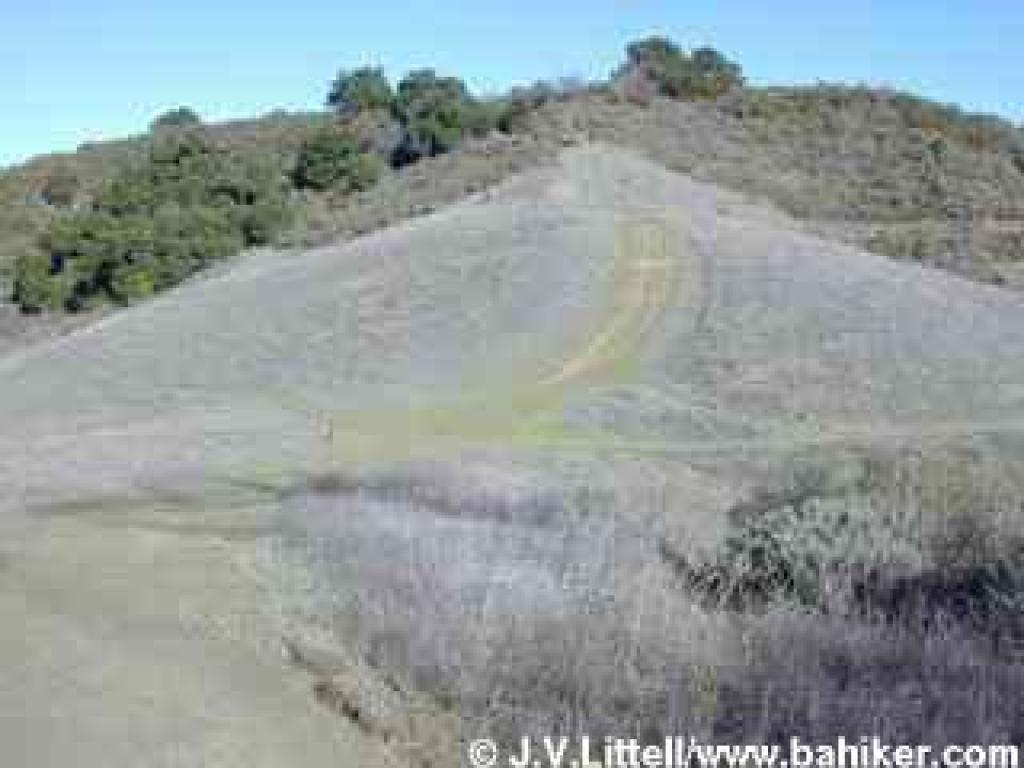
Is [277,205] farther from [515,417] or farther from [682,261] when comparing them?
[515,417]

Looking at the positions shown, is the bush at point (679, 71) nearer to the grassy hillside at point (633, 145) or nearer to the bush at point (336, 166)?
the grassy hillside at point (633, 145)

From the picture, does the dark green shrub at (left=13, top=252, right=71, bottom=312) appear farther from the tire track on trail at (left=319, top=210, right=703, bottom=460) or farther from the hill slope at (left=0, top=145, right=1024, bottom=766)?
the tire track on trail at (left=319, top=210, right=703, bottom=460)

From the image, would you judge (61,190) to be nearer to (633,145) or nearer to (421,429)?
(633,145)

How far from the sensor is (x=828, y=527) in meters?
10.6

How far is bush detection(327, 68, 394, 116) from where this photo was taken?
89.0m

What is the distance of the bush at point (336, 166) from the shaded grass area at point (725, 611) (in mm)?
58693

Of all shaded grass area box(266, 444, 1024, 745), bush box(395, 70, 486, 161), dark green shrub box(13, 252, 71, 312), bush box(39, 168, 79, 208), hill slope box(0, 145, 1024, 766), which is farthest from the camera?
bush box(39, 168, 79, 208)

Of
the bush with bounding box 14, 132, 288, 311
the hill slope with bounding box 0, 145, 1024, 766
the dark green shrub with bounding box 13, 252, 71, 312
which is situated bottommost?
the hill slope with bounding box 0, 145, 1024, 766

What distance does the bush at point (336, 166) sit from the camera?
7169cm

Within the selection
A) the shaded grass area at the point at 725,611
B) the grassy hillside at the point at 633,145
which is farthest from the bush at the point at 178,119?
the shaded grass area at the point at 725,611

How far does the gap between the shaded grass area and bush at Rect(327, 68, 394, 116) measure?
76149 millimetres

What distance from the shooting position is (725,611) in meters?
9.95

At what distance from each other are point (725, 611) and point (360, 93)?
83.3 metres

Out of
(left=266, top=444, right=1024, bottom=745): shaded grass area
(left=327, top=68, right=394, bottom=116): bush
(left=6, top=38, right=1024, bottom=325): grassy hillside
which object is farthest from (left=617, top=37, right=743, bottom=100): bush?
(left=266, top=444, right=1024, bottom=745): shaded grass area
